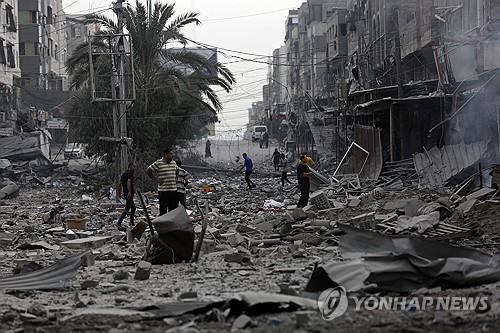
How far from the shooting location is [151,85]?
3344 cm

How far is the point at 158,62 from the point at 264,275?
994 inches

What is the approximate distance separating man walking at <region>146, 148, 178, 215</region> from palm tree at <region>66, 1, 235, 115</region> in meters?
18.4

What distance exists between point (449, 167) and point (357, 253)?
43.3ft

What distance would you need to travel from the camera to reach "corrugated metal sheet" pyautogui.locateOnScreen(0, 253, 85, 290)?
29.0 feet

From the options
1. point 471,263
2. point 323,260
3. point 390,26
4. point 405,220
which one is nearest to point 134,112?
point 390,26

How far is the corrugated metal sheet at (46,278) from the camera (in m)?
8.83

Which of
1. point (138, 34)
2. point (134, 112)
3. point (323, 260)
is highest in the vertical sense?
point (138, 34)

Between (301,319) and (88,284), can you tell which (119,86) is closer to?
(88,284)

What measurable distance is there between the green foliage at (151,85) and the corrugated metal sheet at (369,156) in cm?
616

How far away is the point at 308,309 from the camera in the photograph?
649 cm

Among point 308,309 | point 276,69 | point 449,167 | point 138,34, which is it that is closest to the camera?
point 308,309

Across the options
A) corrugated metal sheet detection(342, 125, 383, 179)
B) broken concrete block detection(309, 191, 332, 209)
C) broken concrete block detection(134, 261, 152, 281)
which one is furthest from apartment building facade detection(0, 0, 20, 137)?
broken concrete block detection(134, 261, 152, 281)

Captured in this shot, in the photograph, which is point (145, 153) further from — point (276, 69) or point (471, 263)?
point (276, 69)

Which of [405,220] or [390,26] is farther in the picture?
[390,26]
